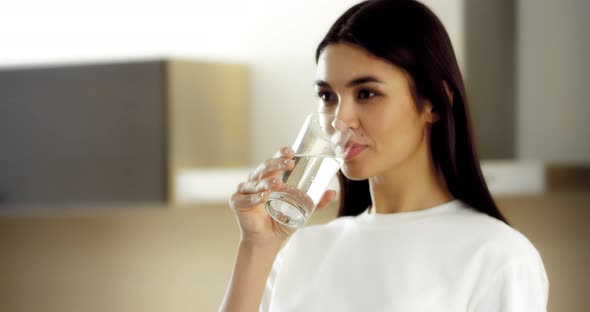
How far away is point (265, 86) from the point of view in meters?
2.86

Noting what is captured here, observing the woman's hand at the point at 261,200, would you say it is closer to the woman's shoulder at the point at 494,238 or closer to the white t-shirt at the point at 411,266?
the white t-shirt at the point at 411,266

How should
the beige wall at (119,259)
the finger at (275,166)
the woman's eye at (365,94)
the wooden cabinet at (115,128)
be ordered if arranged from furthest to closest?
the beige wall at (119,259) < the wooden cabinet at (115,128) < the woman's eye at (365,94) < the finger at (275,166)

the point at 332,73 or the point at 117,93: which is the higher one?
the point at 332,73

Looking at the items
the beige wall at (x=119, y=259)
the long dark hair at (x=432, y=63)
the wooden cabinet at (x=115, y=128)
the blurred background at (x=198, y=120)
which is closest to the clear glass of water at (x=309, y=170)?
the long dark hair at (x=432, y=63)

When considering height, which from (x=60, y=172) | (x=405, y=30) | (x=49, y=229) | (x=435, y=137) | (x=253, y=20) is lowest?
(x=49, y=229)

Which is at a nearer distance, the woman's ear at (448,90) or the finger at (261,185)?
the finger at (261,185)

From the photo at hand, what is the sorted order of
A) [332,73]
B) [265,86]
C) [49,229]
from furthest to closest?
[49,229] < [265,86] < [332,73]

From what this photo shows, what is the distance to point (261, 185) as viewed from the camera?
4.22ft

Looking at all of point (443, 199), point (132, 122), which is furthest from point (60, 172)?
point (443, 199)

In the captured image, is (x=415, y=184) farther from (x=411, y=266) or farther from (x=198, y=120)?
(x=198, y=120)

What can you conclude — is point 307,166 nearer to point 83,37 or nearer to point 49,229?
point 83,37

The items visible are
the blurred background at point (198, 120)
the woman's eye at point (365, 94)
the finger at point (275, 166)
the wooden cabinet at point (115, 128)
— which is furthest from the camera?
the wooden cabinet at point (115, 128)

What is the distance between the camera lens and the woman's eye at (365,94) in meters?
1.37

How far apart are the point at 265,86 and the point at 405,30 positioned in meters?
1.51
